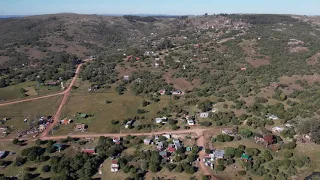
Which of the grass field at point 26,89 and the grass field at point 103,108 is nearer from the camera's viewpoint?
the grass field at point 103,108

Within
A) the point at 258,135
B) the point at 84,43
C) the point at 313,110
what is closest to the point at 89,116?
the point at 258,135

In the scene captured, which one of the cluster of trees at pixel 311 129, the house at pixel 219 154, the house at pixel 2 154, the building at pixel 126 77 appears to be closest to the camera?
the house at pixel 219 154

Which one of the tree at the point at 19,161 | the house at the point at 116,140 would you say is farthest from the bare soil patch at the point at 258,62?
the tree at the point at 19,161

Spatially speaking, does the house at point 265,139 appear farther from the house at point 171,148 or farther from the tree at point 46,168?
the tree at point 46,168

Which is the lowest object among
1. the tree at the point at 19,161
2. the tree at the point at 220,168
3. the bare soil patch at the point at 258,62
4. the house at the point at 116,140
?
the tree at the point at 19,161

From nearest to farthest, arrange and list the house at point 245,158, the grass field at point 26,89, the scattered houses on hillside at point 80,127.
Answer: the house at point 245,158 < the scattered houses on hillside at point 80,127 < the grass field at point 26,89

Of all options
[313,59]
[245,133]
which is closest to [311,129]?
[245,133]

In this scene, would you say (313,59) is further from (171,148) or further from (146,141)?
(146,141)
